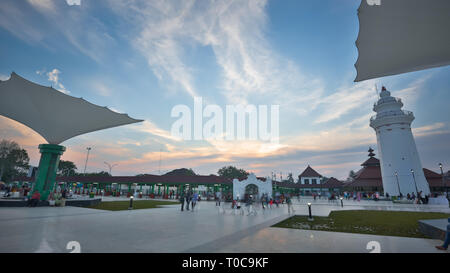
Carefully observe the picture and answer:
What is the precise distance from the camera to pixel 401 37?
605cm

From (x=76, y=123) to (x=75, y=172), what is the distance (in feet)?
310

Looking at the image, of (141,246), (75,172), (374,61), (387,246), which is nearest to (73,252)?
(141,246)

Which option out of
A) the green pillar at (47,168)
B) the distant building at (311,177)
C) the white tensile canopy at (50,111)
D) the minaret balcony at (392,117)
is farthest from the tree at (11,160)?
the minaret balcony at (392,117)

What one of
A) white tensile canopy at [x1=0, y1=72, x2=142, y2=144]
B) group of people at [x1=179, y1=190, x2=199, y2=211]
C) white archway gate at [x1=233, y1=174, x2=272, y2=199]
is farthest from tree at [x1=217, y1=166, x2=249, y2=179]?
white tensile canopy at [x1=0, y1=72, x2=142, y2=144]

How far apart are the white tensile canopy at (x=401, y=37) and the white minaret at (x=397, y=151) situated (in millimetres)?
37180

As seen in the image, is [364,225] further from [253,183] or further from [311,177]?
[311,177]

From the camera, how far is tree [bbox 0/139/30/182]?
2116 inches

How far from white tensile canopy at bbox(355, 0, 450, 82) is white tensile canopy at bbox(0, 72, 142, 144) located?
1830 centimetres

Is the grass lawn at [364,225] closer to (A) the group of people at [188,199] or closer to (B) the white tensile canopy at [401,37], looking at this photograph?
(B) the white tensile canopy at [401,37]

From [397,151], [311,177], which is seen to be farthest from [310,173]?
[397,151]
